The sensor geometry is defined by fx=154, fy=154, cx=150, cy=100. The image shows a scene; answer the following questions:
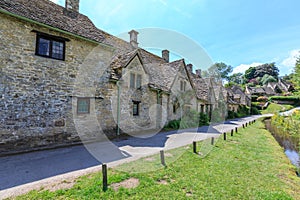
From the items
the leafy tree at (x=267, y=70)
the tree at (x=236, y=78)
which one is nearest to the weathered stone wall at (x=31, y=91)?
the tree at (x=236, y=78)

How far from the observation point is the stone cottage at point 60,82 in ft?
24.3

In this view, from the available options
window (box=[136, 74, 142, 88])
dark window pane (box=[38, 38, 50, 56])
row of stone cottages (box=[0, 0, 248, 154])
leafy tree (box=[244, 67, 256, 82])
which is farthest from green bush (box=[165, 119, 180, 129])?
leafy tree (box=[244, 67, 256, 82])

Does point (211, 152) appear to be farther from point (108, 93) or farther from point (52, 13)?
point (52, 13)

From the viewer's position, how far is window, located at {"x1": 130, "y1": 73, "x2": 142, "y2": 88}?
1256 centimetres

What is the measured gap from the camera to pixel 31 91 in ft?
26.0

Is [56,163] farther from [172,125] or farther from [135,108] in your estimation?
[172,125]

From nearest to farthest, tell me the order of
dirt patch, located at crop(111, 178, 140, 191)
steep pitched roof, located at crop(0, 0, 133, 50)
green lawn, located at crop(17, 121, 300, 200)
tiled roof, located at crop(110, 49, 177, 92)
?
green lawn, located at crop(17, 121, 300, 200) → dirt patch, located at crop(111, 178, 140, 191) → steep pitched roof, located at crop(0, 0, 133, 50) → tiled roof, located at crop(110, 49, 177, 92)

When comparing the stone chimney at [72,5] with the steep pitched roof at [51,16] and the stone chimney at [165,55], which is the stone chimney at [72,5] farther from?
the stone chimney at [165,55]

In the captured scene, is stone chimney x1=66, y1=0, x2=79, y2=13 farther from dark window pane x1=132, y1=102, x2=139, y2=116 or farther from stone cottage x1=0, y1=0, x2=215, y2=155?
dark window pane x1=132, y1=102, x2=139, y2=116

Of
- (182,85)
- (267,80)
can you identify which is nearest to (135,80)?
(182,85)

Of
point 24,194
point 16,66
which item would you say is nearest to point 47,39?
point 16,66

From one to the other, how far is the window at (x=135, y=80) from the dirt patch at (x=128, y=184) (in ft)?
27.8

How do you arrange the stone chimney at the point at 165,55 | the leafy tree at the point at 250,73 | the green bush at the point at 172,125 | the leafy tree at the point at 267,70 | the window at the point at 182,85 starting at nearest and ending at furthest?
the green bush at the point at 172,125
the window at the point at 182,85
the stone chimney at the point at 165,55
the leafy tree at the point at 267,70
the leafy tree at the point at 250,73

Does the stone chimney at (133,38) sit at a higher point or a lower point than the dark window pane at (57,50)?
higher
